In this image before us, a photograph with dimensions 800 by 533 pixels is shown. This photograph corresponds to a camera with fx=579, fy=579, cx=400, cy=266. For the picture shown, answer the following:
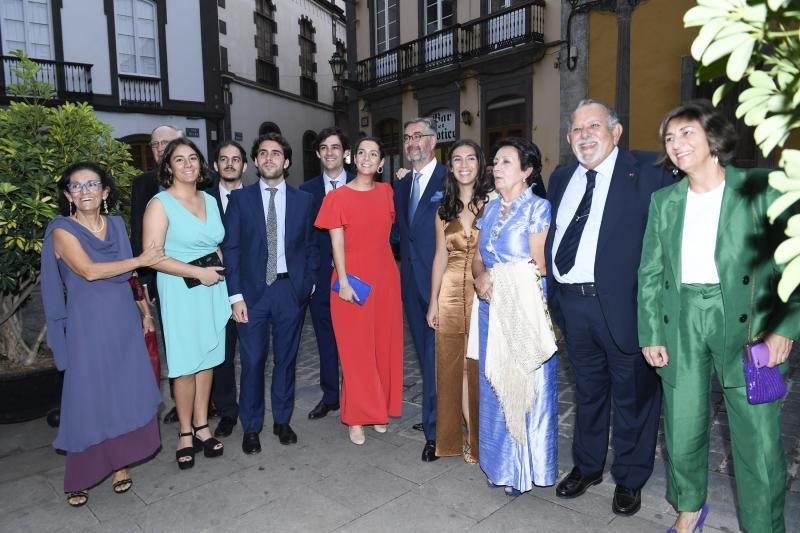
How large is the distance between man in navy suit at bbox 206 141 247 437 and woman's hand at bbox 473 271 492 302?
2.02m

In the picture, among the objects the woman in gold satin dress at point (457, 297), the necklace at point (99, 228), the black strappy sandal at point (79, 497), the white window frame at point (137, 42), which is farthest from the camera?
the white window frame at point (137, 42)

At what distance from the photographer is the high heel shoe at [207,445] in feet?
12.8

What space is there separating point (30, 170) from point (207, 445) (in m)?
2.42

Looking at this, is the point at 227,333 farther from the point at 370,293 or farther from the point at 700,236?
the point at 700,236

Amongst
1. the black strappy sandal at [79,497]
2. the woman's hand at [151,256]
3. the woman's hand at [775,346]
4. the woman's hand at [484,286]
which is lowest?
the black strappy sandal at [79,497]

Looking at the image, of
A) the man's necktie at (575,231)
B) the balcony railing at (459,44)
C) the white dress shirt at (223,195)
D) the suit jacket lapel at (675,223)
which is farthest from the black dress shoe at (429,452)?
the balcony railing at (459,44)

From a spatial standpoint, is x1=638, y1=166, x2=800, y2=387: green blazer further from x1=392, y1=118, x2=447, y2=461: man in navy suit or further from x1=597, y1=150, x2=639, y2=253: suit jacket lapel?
x1=392, y1=118, x2=447, y2=461: man in navy suit

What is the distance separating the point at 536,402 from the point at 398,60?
50.1 feet

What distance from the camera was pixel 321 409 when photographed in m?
4.64

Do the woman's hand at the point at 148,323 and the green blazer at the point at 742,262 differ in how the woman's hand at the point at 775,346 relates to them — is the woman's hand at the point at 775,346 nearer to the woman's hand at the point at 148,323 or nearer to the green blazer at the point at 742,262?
the green blazer at the point at 742,262

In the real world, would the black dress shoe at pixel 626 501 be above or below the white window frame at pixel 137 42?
below

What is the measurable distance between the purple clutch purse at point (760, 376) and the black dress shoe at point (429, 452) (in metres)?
1.92

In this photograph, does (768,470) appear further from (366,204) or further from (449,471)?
(366,204)

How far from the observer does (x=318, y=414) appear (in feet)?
15.1
